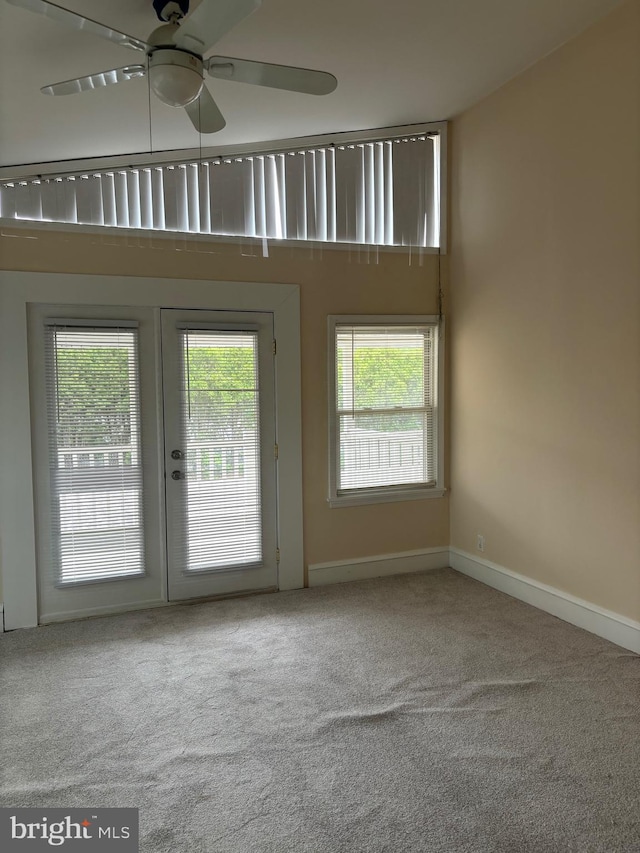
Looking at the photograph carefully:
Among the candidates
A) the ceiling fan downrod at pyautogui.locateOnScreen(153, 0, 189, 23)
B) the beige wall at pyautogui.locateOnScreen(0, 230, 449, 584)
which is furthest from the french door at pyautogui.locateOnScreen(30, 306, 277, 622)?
the ceiling fan downrod at pyautogui.locateOnScreen(153, 0, 189, 23)

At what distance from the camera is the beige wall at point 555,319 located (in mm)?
3324

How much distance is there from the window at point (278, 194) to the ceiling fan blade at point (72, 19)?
1813 millimetres

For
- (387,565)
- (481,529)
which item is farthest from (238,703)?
(481,529)

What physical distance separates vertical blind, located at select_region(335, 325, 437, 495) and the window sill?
60mm

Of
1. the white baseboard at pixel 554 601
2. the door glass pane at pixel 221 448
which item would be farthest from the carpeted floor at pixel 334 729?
the door glass pane at pixel 221 448

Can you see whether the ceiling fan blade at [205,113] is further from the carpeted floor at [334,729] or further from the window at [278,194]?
the carpeted floor at [334,729]

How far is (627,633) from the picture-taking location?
11.0 ft

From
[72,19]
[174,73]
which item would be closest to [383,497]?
[174,73]

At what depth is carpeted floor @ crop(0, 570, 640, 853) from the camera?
2.09 m

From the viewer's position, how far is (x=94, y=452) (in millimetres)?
3918

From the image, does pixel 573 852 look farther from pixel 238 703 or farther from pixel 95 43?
pixel 95 43

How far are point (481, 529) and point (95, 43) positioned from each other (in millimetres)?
3688

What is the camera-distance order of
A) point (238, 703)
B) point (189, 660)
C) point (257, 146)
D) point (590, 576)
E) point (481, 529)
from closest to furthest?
point (238, 703) < point (189, 660) < point (590, 576) < point (257, 146) < point (481, 529)

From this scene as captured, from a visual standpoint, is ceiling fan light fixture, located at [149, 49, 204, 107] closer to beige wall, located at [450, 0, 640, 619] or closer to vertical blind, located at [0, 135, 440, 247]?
vertical blind, located at [0, 135, 440, 247]
